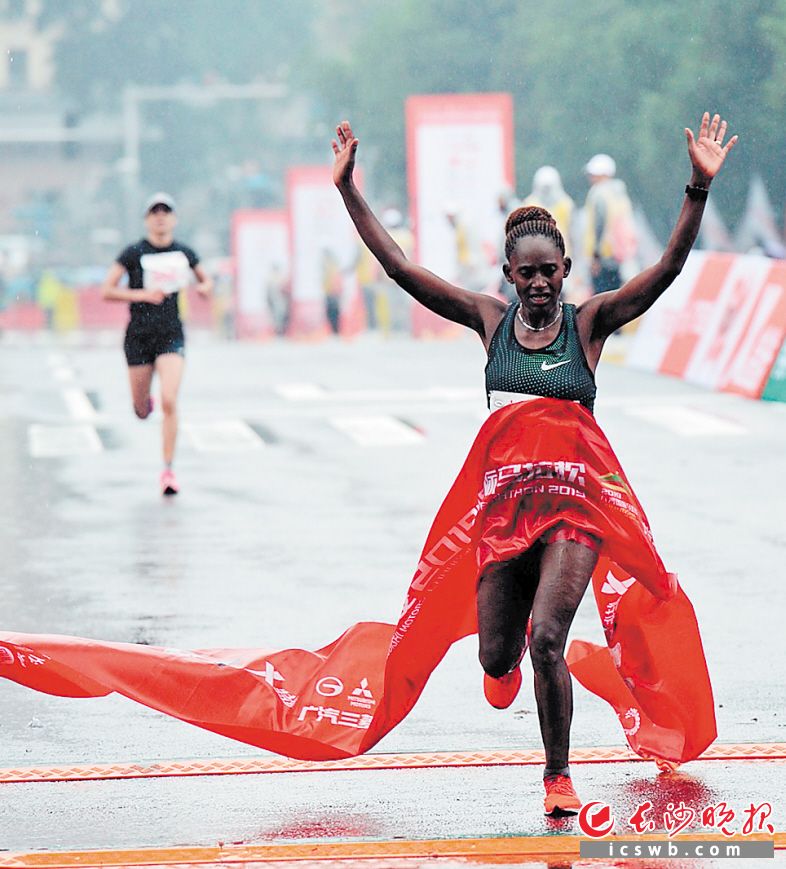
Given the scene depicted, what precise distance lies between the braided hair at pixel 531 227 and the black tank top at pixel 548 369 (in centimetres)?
23

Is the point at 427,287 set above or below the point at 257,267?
above

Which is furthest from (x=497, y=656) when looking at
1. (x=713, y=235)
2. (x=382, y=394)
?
(x=713, y=235)

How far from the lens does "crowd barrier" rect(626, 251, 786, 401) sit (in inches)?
762

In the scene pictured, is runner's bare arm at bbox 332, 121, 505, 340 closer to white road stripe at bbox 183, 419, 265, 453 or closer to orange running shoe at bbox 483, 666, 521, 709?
orange running shoe at bbox 483, 666, 521, 709

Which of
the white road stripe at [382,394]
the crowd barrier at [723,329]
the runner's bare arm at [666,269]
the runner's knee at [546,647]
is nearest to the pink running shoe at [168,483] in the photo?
the crowd barrier at [723,329]

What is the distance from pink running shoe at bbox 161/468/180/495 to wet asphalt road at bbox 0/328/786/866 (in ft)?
0.38

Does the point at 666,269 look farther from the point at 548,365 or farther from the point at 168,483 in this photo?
the point at 168,483

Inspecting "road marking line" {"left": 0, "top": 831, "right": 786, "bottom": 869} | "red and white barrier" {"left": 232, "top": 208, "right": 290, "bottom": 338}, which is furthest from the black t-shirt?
"red and white barrier" {"left": 232, "top": 208, "right": 290, "bottom": 338}

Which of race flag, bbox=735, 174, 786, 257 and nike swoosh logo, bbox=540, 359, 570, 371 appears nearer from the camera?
nike swoosh logo, bbox=540, 359, 570, 371

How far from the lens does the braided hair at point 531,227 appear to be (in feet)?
20.1

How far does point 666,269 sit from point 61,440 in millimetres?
12048

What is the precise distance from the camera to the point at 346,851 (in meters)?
5.48

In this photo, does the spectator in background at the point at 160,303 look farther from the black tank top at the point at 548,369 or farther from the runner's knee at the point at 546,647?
the runner's knee at the point at 546,647

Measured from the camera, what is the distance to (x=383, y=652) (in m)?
6.38
